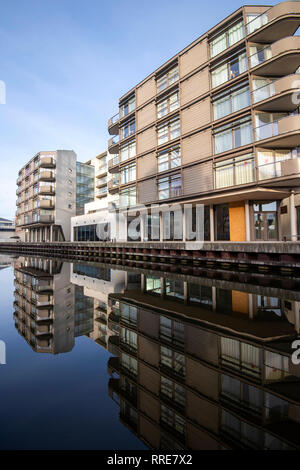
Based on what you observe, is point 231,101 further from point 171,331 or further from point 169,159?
point 171,331

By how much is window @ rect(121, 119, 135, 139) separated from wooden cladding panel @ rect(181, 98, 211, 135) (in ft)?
33.4

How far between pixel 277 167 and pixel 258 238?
625 cm

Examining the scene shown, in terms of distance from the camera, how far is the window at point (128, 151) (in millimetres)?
35656

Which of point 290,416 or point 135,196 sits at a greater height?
Answer: point 135,196

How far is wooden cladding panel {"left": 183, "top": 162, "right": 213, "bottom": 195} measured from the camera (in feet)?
82.2

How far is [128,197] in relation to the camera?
35.3 metres

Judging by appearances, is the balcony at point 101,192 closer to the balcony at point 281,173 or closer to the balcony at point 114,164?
the balcony at point 114,164

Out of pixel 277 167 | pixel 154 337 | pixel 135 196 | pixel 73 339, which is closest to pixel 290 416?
pixel 154 337


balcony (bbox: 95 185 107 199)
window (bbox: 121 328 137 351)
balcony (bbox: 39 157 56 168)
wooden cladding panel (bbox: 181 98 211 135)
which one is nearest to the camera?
window (bbox: 121 328 137 351)

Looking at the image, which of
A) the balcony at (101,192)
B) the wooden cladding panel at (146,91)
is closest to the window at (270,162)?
the wooden cladding panel at (146,91)

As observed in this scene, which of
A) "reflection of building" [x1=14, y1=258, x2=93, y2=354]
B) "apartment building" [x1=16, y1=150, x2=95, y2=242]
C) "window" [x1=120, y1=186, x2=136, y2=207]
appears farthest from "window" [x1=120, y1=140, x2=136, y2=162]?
"apartment building" [x1=16, y1=150, x2=95, y2=242]

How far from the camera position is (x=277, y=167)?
20109mm

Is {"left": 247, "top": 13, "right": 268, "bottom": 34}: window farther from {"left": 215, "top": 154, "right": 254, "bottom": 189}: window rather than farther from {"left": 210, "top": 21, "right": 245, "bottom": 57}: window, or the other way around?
{"left": 215, "top": 154, "right": 254, "bottom": 189}: window
